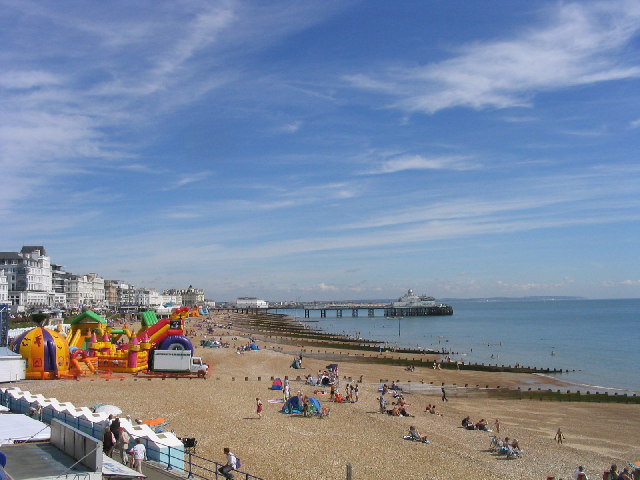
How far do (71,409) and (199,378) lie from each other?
44.8 ft

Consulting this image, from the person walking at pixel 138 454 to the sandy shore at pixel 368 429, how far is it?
324 cm

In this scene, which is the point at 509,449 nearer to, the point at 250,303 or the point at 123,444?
the point at 123,444

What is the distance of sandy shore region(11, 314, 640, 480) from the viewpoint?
50.8 feet

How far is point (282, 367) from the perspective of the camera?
38.2m

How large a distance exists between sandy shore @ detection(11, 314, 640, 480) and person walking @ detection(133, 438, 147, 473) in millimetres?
3236

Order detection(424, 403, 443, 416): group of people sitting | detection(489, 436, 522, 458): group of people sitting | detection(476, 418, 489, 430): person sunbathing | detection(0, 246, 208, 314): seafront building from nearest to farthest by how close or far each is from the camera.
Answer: detection(489, 436, 522, 458): group of people sitting → detection(476, 418, 489, 430): person sunbathing → detection(424, 403, 443, 416): group of people sitting → detection(0, 246, 208, 314): seafront building

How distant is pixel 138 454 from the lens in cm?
1138

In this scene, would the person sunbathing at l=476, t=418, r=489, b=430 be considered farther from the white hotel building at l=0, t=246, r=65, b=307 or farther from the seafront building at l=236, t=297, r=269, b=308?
the seafront building at l=236, t=297, r=269, b=308

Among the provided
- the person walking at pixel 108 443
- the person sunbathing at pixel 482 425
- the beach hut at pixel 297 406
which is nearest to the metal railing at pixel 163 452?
the person walking at pixel 108 443

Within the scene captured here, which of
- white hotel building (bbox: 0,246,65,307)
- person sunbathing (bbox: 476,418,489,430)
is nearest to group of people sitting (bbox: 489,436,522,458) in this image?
person sunbathing (bbox: 476,418,489,430)

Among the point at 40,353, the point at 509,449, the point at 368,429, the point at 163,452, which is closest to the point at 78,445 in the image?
the point at 163,452

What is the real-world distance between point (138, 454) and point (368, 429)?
10.3m

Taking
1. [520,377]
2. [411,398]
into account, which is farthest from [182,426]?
[520,377]

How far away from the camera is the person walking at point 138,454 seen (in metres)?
10.9
